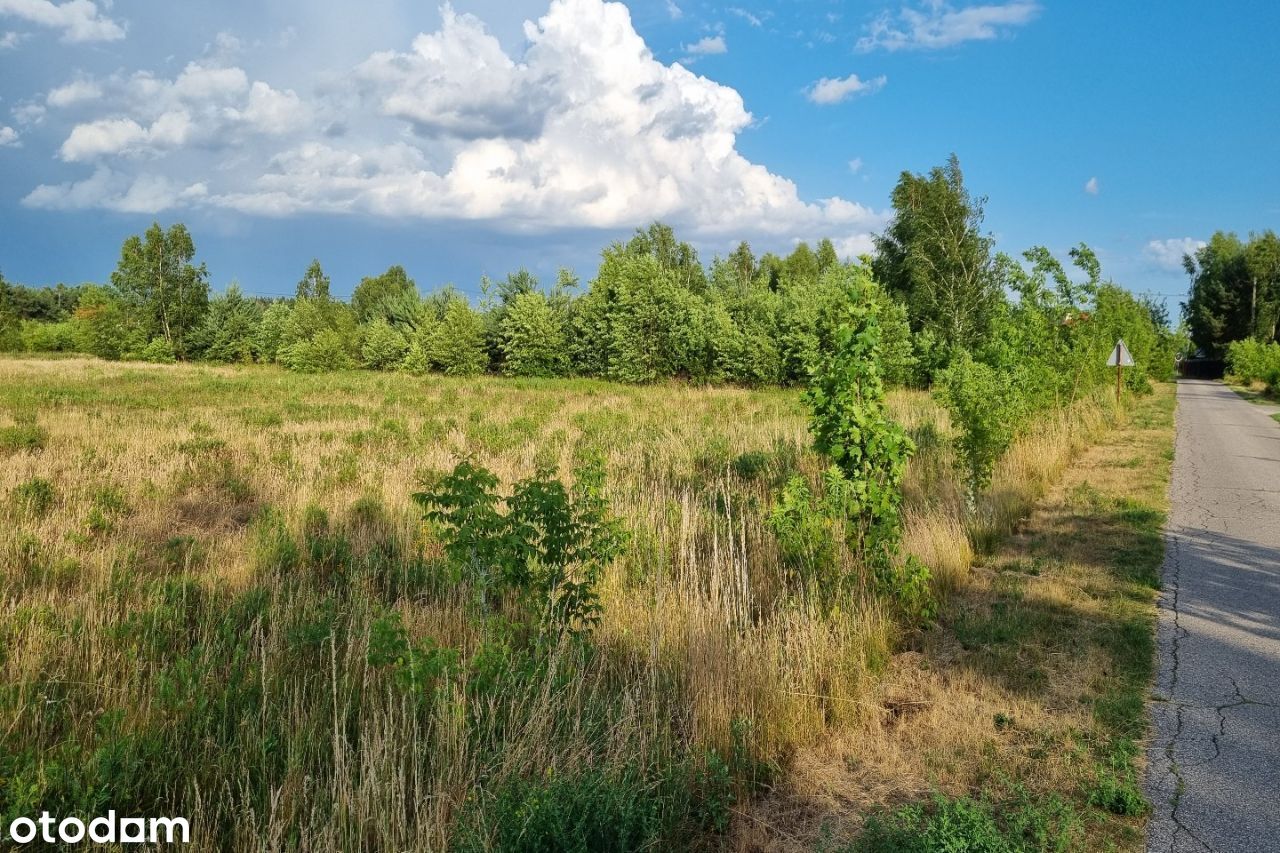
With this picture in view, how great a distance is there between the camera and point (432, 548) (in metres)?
8.46

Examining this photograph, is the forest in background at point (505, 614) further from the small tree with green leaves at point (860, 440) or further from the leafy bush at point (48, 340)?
the leafy bush at point (48, 340)

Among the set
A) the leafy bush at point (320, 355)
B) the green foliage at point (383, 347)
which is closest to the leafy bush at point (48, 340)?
the leafy bush at point (320, 355)

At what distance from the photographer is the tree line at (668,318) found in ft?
71.6

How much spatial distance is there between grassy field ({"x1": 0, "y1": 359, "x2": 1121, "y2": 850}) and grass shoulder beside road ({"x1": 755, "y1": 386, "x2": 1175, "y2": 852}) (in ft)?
A: 0.12

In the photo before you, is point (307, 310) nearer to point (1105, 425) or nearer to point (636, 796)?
point (1105, 425)

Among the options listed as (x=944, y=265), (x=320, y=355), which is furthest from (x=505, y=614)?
(x=320, y=355)

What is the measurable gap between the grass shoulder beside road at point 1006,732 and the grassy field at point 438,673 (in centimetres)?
4

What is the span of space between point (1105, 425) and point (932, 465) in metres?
11.4

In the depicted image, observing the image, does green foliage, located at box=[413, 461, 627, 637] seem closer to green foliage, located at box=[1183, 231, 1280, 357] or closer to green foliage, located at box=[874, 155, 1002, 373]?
green foliage, located at box=[874, 155, 1002, 373]

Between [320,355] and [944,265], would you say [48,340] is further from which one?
[944,265]

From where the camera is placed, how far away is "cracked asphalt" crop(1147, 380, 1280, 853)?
3.75 meters

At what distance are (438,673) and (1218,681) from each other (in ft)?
17.8

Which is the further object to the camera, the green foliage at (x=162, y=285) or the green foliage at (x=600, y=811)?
the green foliage at (x=162, y=285)

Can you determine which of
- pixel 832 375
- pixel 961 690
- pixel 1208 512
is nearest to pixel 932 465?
pixel 1208 512
